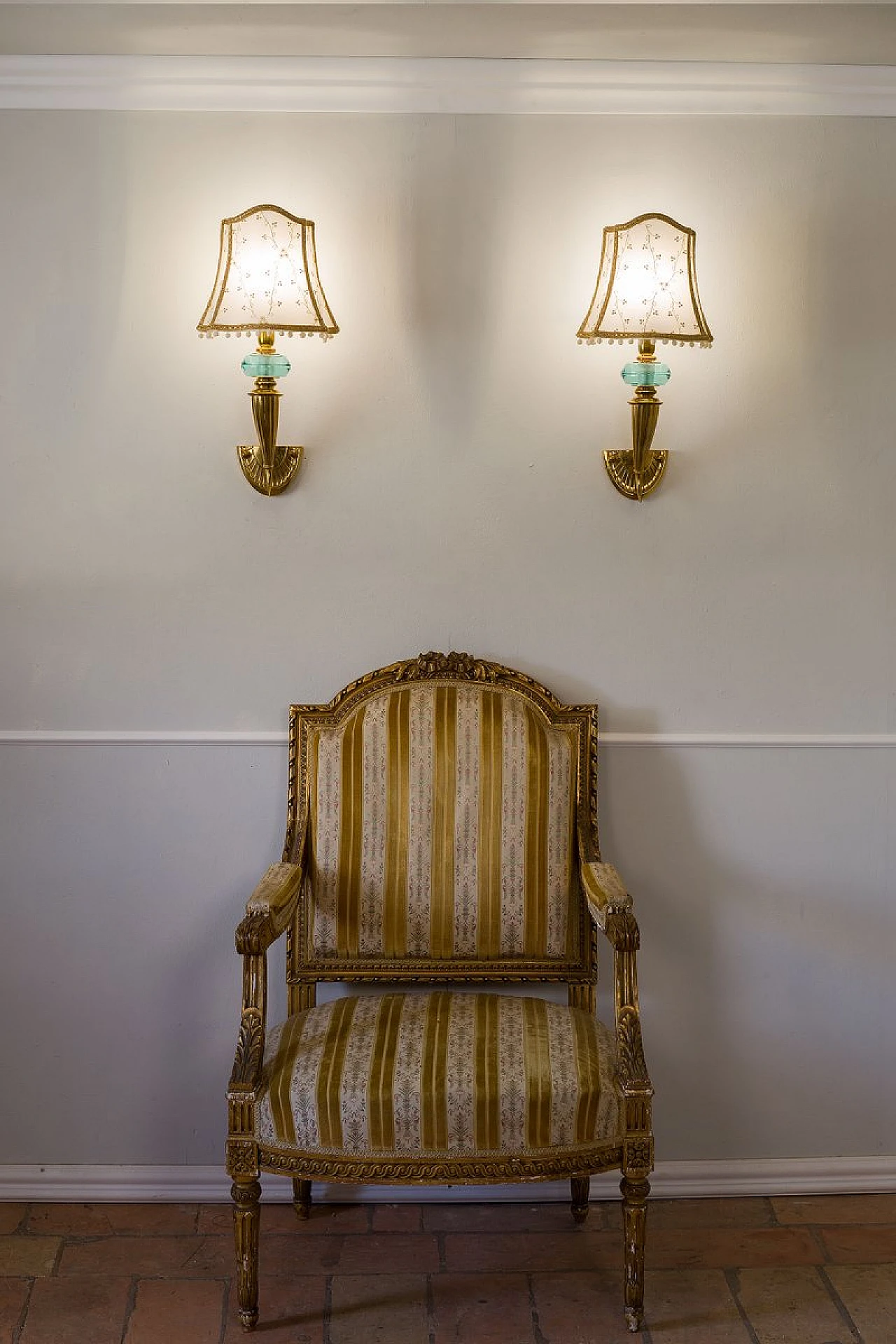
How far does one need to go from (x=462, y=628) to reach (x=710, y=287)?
86cm

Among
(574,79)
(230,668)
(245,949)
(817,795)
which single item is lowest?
(245,949)

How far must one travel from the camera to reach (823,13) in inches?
88.0

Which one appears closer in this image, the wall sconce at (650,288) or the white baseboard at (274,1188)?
the wall sconce at (650,288)

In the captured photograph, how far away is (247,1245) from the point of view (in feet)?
6.99

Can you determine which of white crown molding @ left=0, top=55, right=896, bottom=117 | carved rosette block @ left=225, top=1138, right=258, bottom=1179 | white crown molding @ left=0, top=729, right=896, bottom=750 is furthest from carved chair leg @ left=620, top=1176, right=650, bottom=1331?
white crown molding @ left=0, top=55, right=896, bottom=117

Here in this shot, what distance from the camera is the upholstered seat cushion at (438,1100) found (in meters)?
2.05

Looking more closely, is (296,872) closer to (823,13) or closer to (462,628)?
(462,628)

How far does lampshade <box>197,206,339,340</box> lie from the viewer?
2340 millimetres

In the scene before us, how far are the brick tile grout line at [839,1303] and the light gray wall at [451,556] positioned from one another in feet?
1.10

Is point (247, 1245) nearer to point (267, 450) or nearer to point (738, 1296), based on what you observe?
point (738, 1296)

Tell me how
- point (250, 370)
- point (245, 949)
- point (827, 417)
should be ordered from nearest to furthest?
point (245, 949) < point (250, 370) < point (827, 417)

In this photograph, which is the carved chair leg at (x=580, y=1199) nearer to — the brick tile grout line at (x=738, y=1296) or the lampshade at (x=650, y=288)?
the brick tile grout line at (x=738, y=1296)

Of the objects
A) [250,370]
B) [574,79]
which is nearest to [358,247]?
[250,370]

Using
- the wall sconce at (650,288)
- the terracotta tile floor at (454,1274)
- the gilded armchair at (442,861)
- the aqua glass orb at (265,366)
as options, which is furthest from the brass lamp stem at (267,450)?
the terracotta tile floor at (454,1274)
